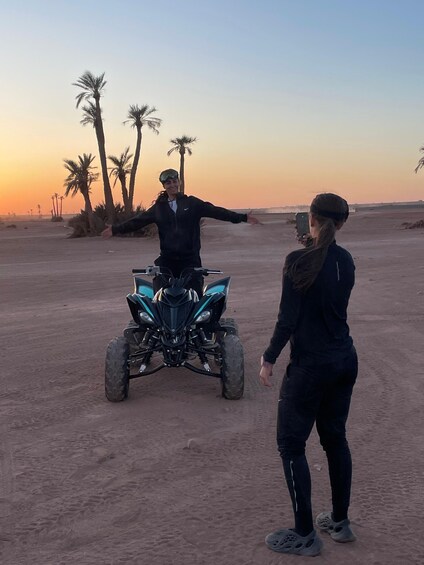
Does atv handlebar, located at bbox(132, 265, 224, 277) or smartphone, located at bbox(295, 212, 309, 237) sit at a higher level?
smartphone, located at bbox(295, 212, 309, 237)

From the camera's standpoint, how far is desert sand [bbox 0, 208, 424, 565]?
3522 mm

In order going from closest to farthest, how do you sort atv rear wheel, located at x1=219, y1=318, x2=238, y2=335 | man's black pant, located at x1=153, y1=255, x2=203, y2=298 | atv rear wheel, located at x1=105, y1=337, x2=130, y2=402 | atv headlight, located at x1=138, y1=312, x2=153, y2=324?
atv rear wheel, located at x1=105, y1=337, x2=130, y2=402
atv headlight, located at x1=138, y1=312, x2=153, y2=324
man's black pant, located at x1=153, y1=255, x2=203, y2=298
atv rear wheel, located at x1=219, y1=318, x2=238, y2=335

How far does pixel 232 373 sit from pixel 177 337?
614 millimetres

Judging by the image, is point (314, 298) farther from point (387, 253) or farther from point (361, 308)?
point (387, 253)

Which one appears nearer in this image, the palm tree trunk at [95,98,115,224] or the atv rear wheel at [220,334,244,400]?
the atv rear wheel at [220,334,244,400]

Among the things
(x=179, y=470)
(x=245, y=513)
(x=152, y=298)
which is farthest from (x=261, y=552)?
(x=152, y=298)

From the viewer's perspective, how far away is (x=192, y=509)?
3.91m

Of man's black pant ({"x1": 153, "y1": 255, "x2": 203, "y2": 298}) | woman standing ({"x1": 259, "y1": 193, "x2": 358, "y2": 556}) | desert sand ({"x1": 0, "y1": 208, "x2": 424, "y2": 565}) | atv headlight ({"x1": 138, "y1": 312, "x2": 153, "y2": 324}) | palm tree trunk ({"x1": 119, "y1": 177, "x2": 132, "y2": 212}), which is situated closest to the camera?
woman standing ({"x1": 259, "y1": 193, "x2": 358, "y2": 556})

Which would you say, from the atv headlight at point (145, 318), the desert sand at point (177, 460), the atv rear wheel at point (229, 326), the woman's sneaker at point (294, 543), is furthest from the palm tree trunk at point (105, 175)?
the woman's sneaker at point (294, 543)

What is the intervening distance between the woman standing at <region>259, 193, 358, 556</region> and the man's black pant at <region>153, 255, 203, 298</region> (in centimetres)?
337

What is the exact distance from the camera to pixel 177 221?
22.5ft

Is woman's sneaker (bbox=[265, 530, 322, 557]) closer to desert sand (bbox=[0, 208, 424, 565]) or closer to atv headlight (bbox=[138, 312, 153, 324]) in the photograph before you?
desert sand (bbox=[0, 208, 424, 565])

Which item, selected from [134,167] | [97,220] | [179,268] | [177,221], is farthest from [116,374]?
[134,167]

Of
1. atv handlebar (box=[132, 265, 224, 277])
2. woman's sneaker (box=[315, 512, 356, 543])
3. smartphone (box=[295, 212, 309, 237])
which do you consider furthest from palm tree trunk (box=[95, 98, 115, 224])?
woman's sneaker (box=[315, 512, 356, 543])
